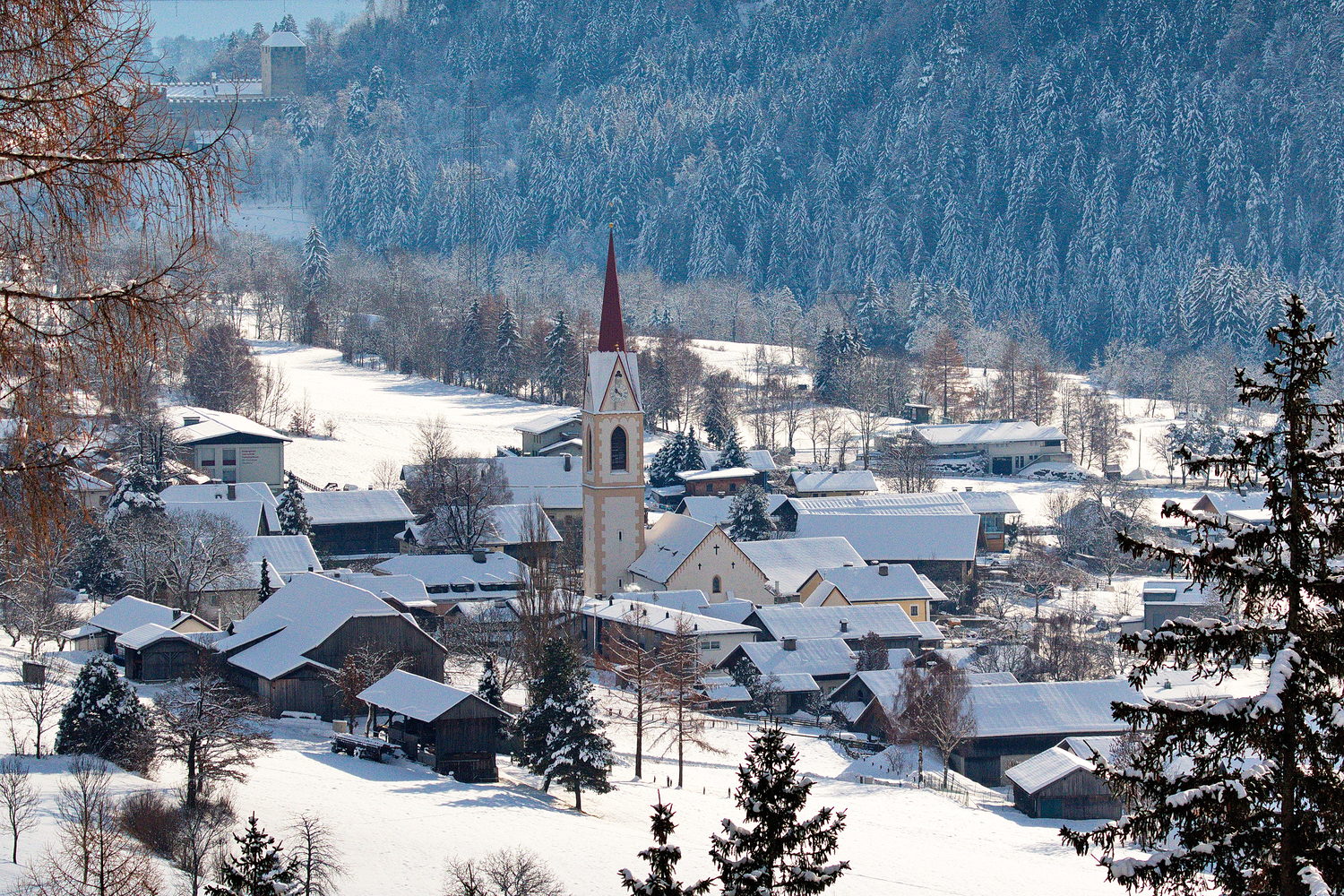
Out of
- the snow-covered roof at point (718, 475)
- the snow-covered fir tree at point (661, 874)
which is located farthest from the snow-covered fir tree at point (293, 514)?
the snow-covered fir tree at point (661, 874)

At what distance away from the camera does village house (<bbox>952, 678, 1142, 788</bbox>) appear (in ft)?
131

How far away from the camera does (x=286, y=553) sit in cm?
5356

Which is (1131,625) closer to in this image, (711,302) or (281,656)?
(281,656)

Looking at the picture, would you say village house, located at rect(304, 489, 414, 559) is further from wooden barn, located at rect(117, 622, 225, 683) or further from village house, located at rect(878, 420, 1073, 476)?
village house, located at rect(878, 420, 1073, 476)

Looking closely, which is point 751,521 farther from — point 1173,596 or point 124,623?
point 124,623

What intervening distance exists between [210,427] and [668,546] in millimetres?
25649

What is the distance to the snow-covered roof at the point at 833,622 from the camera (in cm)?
5000

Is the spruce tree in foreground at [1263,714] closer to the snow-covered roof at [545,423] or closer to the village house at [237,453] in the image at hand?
the village house at [237,453]

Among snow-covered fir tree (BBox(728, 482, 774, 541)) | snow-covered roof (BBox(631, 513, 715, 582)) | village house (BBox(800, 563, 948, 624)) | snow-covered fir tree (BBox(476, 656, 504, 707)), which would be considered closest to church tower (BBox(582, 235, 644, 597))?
snow-covered roof (BBox(631, 513, 715, 582))

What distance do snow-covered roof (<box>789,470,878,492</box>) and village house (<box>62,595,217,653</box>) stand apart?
37.1 meters

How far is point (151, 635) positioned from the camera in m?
40.7

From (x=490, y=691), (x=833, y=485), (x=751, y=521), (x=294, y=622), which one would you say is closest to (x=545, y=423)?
(x=833, y=485)

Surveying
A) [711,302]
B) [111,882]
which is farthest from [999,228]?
[111,882]

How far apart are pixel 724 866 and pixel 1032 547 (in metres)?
59.7
